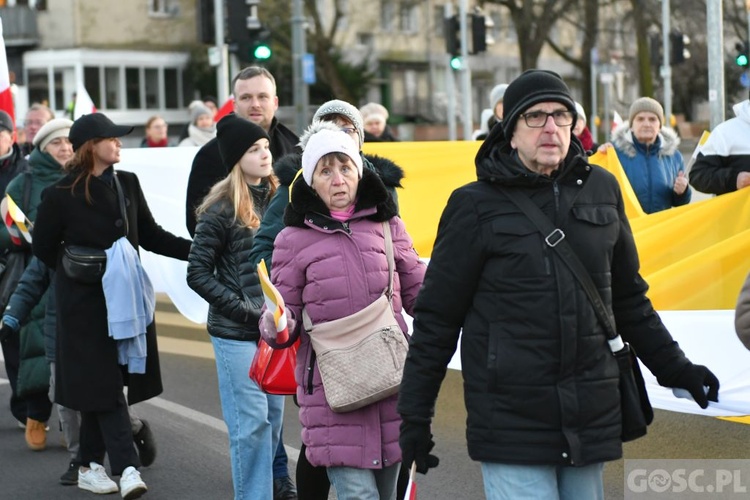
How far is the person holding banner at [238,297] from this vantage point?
629 cm

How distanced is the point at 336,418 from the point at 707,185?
13.3 ft

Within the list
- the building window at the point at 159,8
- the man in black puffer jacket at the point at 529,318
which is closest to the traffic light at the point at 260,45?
the man in black puffer jacket at the point at 529,318

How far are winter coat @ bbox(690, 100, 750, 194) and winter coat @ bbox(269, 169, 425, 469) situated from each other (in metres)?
3.65

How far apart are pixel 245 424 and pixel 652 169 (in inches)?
186

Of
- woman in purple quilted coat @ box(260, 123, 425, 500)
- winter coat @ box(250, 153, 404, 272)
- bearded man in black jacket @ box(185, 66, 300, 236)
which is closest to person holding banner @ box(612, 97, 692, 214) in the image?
bearded man in black jacket @ box(185, 66, 300, 236)

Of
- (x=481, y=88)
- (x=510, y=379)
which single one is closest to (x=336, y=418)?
(x=510, y=379)

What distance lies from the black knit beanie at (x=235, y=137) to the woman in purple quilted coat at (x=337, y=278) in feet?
3.83

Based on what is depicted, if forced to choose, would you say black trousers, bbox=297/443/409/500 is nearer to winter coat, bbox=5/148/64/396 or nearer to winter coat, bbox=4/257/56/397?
winter coat, bbox=4/257/56/397

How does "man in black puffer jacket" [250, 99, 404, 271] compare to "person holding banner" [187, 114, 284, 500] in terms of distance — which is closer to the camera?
"man in black puffer jacket" [250, 99, 404, 271]

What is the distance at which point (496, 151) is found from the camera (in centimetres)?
421

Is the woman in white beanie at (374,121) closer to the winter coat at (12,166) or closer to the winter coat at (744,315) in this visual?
the winter coat at (12,166)

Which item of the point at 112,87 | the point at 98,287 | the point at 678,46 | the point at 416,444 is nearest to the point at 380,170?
the point at 416,444

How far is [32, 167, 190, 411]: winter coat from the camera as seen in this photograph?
7020mm

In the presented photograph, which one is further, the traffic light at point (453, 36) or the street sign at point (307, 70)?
the traffic light at point (453, 36)
